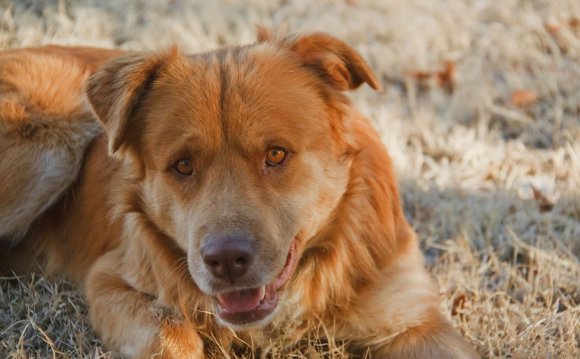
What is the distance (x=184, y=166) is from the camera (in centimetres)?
356

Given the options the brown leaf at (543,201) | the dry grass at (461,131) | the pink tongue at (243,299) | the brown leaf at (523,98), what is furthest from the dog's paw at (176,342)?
the brown leaf at (523,98)

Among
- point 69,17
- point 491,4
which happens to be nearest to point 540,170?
point 491,4

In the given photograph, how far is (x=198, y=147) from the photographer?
11.4 feet

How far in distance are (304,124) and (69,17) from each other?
185 inches

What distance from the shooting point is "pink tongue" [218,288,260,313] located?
135 inches

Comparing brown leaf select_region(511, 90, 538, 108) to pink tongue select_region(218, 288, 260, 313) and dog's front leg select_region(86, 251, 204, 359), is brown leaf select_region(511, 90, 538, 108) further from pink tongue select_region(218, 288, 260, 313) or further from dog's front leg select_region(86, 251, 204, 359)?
pink tongue select_region(218, 288, 260, 313)

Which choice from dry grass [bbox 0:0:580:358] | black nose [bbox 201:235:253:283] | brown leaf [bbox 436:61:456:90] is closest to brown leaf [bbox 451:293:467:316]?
dry grass [bbox 0:0:580:358]

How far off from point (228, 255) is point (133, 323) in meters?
0.90

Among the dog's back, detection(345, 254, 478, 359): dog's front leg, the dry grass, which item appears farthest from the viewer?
the dog's back

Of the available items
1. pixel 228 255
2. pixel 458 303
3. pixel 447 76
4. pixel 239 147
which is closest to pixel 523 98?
pixel 447 76

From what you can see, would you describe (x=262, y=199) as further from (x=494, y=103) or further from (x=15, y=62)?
(x=494, y=103)

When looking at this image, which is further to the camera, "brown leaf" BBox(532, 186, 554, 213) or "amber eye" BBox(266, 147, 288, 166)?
"brown leaf" BBox(532, 186, 554, 213)

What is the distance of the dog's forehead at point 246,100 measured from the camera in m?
3.47

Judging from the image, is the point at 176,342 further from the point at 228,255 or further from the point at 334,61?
the point at 334,61
